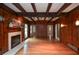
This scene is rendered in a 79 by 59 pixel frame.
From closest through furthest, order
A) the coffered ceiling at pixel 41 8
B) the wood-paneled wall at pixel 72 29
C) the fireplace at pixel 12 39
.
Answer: the coffered ceiling at pixel 41 8, the wood-paneled wall at pixel 72 29, the fireplace at pixel 12 39

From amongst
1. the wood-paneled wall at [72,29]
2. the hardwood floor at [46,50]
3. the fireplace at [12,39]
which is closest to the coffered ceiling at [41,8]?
the wood-paneled wall at [72,29]

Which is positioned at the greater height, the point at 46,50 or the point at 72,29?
the point at 72,29

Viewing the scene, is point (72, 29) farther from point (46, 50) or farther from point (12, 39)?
point (12, 39)

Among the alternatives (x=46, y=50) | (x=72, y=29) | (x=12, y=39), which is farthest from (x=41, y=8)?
(x=12, y=39)

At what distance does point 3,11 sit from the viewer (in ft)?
17.6

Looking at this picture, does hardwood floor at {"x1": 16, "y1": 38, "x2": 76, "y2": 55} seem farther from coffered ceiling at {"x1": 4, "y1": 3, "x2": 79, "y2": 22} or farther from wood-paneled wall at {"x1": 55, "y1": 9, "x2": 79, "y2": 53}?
coffered ceiling at {"x1": 4, "y1": 3, "x2": 79, "y2": 22}

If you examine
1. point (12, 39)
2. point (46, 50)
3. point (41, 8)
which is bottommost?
point (46, 50)

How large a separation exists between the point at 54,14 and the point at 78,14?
209 cm

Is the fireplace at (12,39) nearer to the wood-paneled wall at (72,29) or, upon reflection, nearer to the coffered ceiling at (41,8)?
the coffered ceiling at (41,8)

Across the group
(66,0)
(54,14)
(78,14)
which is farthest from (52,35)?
(66,0)

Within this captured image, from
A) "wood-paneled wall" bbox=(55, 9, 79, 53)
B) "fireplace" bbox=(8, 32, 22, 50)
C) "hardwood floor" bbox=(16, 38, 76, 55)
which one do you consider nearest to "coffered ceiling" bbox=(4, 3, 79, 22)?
"wood-paneled wall" bbox=(55, 9, 79, 53)

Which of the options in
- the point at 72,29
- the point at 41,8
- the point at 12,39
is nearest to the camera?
the point at 41,8

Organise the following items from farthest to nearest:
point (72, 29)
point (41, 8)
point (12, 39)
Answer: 1. point (12, 39)
2. point (72, 29)
3. point (41, 8)
